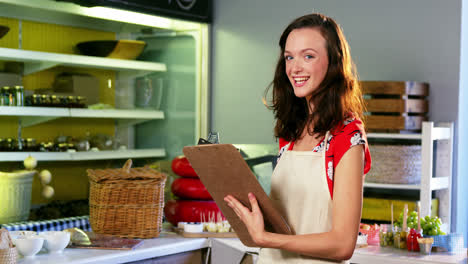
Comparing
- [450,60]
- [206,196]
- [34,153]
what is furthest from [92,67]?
[450,60]

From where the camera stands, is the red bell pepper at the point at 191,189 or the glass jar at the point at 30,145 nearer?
the red bell pepper at the point at 191,189

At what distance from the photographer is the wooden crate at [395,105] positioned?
3170 mm

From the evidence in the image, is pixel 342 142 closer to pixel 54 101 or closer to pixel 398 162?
pixel 398 162

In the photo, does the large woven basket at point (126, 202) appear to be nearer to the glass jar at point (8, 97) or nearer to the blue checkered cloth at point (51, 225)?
the blue checkered cloth at point (51, 225)

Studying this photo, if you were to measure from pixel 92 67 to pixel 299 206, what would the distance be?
2834 mm

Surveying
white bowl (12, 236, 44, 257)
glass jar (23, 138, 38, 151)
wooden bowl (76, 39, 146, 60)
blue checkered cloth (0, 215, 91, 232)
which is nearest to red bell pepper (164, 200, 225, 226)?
blue checkered cloth (0, 215, 91, 232)

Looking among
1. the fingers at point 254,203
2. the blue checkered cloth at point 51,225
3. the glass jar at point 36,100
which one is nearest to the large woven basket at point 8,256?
Result: the blue checkered cloth at point 51,225

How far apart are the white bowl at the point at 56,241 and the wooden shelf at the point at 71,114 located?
4.29 feet

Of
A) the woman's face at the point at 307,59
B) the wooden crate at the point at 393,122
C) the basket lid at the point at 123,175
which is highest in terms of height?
the woman's face at the point at 307,59

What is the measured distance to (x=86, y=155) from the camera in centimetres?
367

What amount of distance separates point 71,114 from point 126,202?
4.30ft

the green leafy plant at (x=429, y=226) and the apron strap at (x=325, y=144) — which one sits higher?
the apron strap at (x=325, y=144)

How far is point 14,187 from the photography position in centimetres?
320

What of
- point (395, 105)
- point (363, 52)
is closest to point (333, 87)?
point (395, 105)
